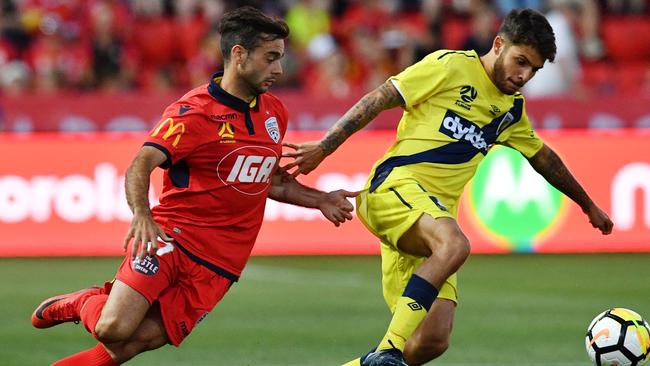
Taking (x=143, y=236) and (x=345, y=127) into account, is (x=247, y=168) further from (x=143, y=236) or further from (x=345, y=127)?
(x=143, y=236)

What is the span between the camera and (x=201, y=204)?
6867mm

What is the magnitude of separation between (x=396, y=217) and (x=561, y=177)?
1.40 metres

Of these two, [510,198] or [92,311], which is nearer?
[92,311]

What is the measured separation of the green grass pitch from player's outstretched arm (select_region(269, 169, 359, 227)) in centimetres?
150

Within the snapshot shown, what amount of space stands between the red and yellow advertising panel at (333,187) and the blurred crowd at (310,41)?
2.47 meters

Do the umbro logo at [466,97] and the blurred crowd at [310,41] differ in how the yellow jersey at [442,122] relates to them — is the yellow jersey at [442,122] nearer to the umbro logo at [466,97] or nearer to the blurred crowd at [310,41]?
the umbro logo at [466,97]

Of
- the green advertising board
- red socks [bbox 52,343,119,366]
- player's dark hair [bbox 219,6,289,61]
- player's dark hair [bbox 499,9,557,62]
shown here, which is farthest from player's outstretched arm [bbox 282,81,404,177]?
the green advertising board

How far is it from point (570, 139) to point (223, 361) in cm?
714

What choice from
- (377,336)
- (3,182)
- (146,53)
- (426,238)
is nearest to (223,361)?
(377,336)

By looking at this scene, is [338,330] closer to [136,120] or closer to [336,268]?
[336,268]

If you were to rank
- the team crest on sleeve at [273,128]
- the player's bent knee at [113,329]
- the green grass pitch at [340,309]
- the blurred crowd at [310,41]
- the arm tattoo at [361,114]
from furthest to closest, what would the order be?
the blurred crowd at [310,41], the green grass pitch at [340,309], the arm tattoo at [361,114], the team crest on sleeve at [273,128], the player's bent knee at [113,329]

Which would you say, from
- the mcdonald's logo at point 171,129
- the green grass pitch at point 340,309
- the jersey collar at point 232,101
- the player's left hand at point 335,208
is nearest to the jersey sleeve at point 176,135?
the mcdonald's logo at point 171,129

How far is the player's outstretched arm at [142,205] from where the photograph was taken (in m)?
6.27

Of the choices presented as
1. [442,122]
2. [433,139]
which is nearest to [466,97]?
[442,122]
